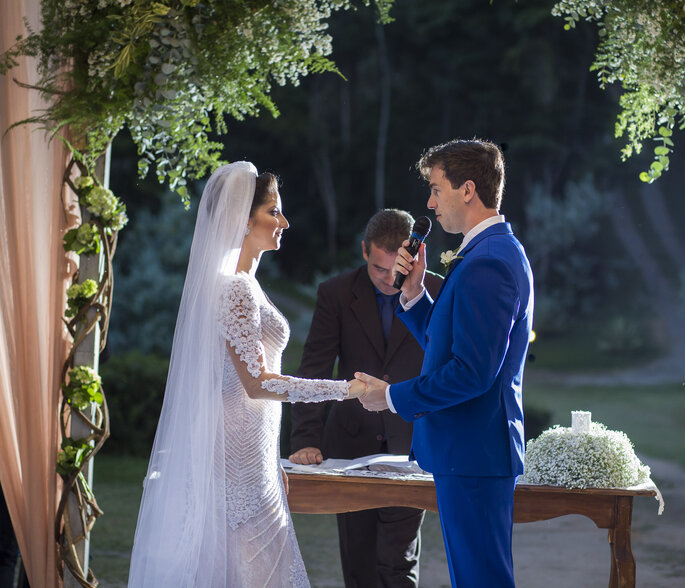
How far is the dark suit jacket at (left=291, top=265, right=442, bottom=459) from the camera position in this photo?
13.9 feet

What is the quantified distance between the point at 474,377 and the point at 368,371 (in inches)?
59.3

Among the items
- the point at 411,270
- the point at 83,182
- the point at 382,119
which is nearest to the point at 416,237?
the point at 411,270

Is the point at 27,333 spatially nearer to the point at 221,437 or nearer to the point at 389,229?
the point at 221,437

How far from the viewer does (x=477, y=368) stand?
2.82 metres

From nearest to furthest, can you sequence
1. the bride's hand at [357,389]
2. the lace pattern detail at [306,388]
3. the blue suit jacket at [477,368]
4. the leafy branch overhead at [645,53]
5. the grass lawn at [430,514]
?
the blue suit jacket at [477,368], the lace pattern detail at [306,388], the bride's hand at [357,389], the leafy branch overhead at [645,53], the grass lawn at [430,514]

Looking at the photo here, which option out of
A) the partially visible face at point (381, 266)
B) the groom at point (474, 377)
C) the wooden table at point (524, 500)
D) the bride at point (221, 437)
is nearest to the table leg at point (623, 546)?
the wooden table at point (524, 500)

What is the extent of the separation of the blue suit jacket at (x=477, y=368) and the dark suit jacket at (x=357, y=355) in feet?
3.79

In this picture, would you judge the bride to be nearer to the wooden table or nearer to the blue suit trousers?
the wooden table

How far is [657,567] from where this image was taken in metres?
6.45

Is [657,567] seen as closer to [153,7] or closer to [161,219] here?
[153,7]

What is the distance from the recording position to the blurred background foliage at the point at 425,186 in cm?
1420

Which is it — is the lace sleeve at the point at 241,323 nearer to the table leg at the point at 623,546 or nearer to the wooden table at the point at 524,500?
the wooden table at the point at 524,500

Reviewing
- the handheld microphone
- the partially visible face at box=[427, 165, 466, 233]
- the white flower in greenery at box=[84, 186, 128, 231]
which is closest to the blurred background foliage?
the white flower in greenery at box=[84, 186, 128, 231]

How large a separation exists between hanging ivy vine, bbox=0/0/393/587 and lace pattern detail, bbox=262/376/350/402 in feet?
3.01
